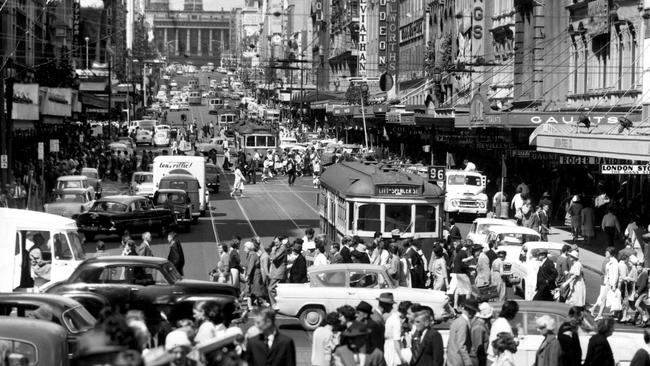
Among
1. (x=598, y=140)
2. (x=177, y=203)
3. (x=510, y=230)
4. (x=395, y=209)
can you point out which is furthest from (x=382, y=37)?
(x=395, y=209)

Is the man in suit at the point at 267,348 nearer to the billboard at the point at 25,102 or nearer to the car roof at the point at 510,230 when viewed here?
the car roof at the point at 510,230

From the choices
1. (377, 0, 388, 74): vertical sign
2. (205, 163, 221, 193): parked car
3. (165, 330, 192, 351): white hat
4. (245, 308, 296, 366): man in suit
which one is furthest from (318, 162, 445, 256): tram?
(377, 0, 388, 74): vertical sign

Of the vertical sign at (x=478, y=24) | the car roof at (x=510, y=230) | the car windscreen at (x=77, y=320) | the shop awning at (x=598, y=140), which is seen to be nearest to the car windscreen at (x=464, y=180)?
the shop awning at (x=598, y=140)

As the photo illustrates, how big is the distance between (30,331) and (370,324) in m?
3.93

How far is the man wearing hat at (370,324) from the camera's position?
1598 cm

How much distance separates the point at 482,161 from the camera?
2773 inches

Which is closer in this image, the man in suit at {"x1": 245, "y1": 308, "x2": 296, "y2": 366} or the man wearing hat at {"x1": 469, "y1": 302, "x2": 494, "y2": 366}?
the man in suit at {"x1": 245, "y1": 308, "x2": 296, "y2": 366}

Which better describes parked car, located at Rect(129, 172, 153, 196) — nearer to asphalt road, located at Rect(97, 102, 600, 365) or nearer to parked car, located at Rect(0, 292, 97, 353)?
asphalt road, located at Rect(97, 102, 600, 365)

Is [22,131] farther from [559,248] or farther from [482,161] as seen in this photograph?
[559,248]

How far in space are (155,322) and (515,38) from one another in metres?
48.7

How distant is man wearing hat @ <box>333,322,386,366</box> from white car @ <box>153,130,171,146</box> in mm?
96471

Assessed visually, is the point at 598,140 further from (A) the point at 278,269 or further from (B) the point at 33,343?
(B) the point at 33,343

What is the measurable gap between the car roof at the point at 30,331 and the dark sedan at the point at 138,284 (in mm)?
7729

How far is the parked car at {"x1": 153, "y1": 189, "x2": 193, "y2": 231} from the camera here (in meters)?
47.2
